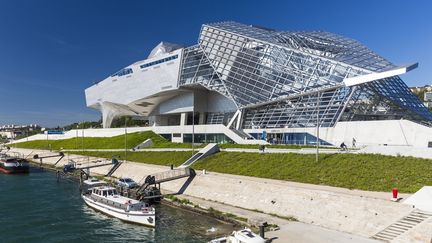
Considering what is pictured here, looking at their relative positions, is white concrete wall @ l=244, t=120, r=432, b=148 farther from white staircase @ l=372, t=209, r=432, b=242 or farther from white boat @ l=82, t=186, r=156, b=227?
white boat @ l=82, t=186, r=156, b=227

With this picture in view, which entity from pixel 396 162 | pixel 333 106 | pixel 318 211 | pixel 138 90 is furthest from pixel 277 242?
pixel 138 90

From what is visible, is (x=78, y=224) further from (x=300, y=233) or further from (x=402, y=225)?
(x=402, y=225)

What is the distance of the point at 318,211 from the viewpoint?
96.8 ft

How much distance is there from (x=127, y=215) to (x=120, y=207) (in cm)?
150

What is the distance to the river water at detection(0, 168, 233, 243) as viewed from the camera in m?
29.1

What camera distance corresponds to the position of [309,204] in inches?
1209

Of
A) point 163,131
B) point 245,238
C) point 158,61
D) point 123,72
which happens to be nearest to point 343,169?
point 245,238

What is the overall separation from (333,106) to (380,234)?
34198 mm

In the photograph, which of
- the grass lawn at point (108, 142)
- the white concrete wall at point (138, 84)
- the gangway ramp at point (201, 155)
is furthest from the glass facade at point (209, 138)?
the white concrete wall at point (138, 84)

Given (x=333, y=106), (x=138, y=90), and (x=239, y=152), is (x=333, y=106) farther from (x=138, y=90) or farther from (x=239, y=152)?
(x=138, y=90)

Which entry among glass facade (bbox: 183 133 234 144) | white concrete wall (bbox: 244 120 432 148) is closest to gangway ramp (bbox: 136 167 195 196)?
white concrete wall (bbox: 244 120 432 148)

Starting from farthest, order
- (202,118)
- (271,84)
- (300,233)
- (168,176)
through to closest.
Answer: (202,118)
(271,84)
(168,176)
(300,233)

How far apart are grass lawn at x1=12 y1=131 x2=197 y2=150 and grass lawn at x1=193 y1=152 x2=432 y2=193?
24.7 m

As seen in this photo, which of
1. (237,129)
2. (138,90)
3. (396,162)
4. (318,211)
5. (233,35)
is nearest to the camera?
(318,211)
